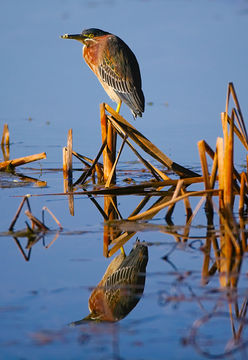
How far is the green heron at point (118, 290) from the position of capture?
2988 millimetres

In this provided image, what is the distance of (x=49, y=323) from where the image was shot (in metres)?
2.77

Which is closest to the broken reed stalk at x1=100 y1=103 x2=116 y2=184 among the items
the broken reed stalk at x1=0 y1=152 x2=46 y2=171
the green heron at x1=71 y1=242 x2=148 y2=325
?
the broken reed stalk at x1=0 y1=152 x2=46 y2=171

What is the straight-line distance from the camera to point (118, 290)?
10.6 ft

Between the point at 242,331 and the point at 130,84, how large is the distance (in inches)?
183

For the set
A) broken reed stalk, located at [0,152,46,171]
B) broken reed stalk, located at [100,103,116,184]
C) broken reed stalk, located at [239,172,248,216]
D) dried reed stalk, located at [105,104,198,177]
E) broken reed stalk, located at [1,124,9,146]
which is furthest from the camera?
broken reed stalk, located at [1,124,9,146]

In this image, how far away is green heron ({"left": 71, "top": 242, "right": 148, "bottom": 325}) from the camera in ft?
9.80

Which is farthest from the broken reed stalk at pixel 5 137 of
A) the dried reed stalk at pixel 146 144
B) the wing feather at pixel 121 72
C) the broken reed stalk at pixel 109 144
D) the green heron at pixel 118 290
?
the green heron at pixel 118 290

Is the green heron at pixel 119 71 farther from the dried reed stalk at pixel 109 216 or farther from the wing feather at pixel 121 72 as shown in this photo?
the dried reed stalk at pixel 109 216

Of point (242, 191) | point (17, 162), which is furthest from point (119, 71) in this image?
point (242, 191)

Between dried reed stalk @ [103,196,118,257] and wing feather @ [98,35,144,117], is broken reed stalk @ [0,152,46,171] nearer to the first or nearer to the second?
dried reed stalk @ [103,196,118,257]

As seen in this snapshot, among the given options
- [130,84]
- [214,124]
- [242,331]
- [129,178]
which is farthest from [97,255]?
[214,124]

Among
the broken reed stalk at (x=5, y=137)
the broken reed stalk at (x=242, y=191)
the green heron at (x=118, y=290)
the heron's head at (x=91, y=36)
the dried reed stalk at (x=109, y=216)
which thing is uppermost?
the heron's head at (x=91, y=36)

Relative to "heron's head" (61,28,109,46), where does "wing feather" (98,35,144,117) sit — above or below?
below

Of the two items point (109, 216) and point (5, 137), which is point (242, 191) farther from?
point (5, 137)
